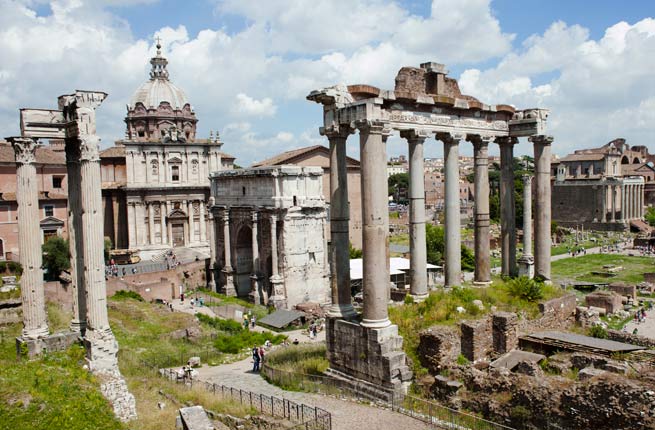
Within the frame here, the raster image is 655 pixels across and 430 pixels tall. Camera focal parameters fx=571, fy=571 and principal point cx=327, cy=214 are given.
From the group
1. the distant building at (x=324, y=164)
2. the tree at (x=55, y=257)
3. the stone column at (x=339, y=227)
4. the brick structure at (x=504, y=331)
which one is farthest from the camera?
the distant building at (x=324, y=164)

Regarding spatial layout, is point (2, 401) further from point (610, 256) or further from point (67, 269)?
point (610, 256)

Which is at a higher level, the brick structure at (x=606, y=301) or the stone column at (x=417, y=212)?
the stone column at (x=417, y=212)

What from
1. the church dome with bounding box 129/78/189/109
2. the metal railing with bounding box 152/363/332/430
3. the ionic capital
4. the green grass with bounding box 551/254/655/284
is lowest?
the green grass with bounding box 551/254/655/284

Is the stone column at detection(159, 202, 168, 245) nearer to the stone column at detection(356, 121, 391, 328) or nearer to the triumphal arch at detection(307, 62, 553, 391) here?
the triumphal arch at detection(307, 62, 553, 391)

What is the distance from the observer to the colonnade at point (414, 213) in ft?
45.5

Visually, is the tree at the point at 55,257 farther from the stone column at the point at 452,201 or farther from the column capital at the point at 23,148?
the stone column at the point at 452,201

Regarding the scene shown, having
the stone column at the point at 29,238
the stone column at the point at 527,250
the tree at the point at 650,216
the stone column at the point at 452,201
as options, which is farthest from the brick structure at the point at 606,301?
the tree at the point at 650,216

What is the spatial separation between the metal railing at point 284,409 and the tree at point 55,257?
68.2 feet

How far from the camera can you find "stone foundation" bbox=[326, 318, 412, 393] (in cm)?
1340

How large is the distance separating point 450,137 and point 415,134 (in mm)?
1600

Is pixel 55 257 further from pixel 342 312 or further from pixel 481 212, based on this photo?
pixel 481 212

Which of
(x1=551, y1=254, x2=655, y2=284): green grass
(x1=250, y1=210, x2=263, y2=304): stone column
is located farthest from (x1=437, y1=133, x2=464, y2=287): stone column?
(x1=551, y1=254, x2=655, y2=284): green grass

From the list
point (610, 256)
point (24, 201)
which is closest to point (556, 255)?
point (610, 256)

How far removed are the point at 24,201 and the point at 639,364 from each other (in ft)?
53.2
